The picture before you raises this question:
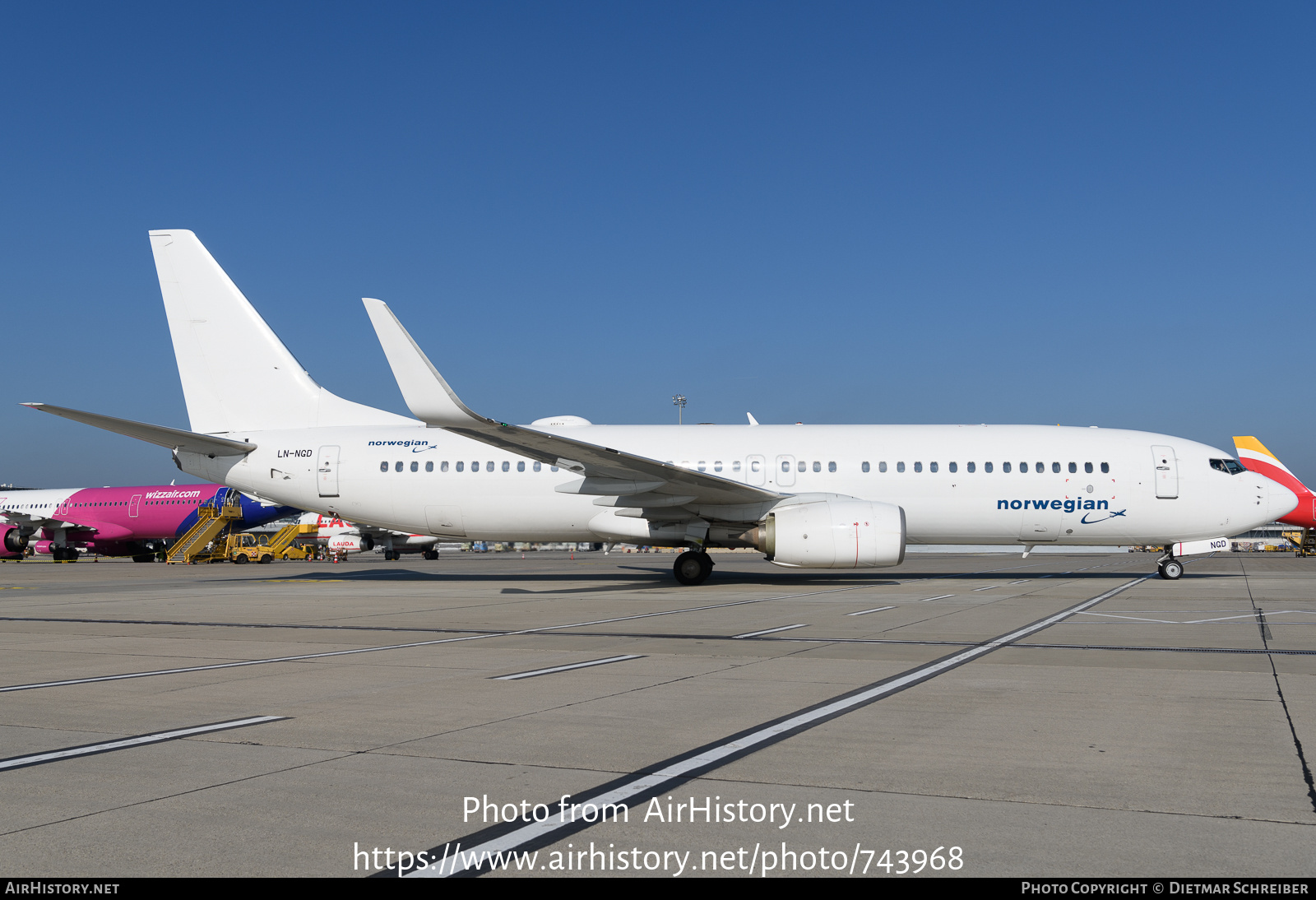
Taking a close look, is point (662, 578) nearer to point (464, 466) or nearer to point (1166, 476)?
point (464, 466)

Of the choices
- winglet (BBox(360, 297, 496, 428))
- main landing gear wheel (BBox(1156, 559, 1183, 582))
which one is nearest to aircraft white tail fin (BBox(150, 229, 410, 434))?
winglet (BBox(360, 297, 496, 428))

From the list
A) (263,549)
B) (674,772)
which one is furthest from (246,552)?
(674,772)

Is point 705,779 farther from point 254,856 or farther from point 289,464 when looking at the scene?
point 289,464

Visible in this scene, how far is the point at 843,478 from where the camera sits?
70.1 feet

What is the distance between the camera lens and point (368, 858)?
3.46 metres

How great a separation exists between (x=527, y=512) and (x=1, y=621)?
10.8m

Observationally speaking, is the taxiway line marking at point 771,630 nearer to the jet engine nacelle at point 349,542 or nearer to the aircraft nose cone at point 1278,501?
the aircraft nose cone at point 1278,501

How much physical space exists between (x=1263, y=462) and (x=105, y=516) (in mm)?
58839

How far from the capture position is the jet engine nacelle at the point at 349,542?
167ft

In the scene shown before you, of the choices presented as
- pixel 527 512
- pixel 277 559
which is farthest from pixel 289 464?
pixel 277 559

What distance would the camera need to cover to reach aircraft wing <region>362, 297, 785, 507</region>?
15.8 m

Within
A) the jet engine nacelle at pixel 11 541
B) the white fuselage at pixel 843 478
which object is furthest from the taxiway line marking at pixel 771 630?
the jet engine nacelle at pixel 11 541

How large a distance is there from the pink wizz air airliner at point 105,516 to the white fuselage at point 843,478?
27.5m

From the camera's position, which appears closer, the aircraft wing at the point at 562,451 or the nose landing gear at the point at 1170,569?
the aircraft wing at the point at 562,451
